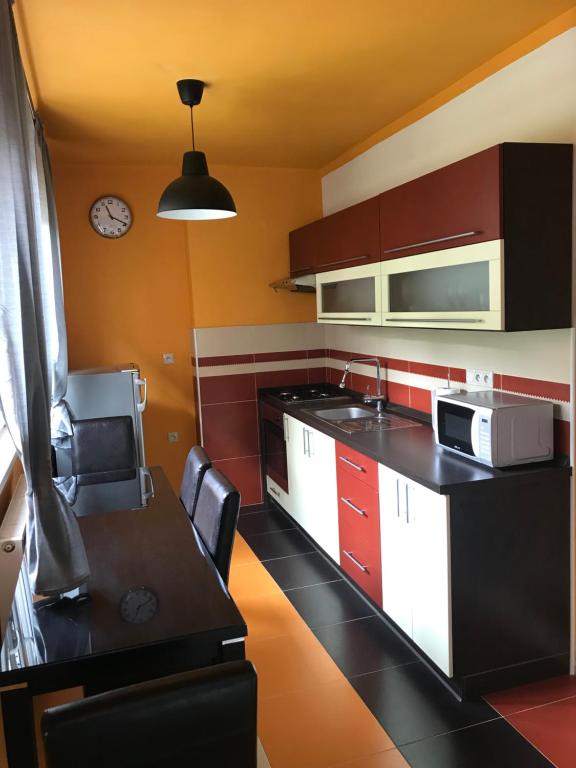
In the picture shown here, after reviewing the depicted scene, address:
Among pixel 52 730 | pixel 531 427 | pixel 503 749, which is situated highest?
pixel 531 427

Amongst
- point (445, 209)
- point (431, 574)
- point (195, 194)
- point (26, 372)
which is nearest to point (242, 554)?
point (431, 574)

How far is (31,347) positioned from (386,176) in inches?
106

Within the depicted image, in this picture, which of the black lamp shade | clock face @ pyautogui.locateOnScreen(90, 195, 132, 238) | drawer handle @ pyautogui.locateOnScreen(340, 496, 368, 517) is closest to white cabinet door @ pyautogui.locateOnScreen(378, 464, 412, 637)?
drawer handle @ pyautogui.locateOnScreen(340, 496, 368, 517)

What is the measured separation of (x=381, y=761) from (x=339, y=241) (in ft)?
9.22

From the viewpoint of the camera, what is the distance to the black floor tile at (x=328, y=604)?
10.7ft

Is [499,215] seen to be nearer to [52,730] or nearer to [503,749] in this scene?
[503,749]

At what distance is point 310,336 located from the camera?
5133 mm

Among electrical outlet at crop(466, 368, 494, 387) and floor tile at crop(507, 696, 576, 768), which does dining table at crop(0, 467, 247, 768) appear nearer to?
floor tile at crop(507, 696, 576, 768)

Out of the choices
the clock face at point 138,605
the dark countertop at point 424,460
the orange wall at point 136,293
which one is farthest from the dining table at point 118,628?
the orange wall at point 136,293

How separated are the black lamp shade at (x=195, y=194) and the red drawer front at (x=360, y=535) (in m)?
1.51

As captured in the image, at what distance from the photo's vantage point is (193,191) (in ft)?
9.43

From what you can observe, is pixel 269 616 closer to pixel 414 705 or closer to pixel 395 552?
pixel 395 552

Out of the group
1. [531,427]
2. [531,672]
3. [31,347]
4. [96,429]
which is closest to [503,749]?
[531,672]

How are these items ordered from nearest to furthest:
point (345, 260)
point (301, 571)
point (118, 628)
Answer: point (118, 628), point (301, 571), point (345, 260)
